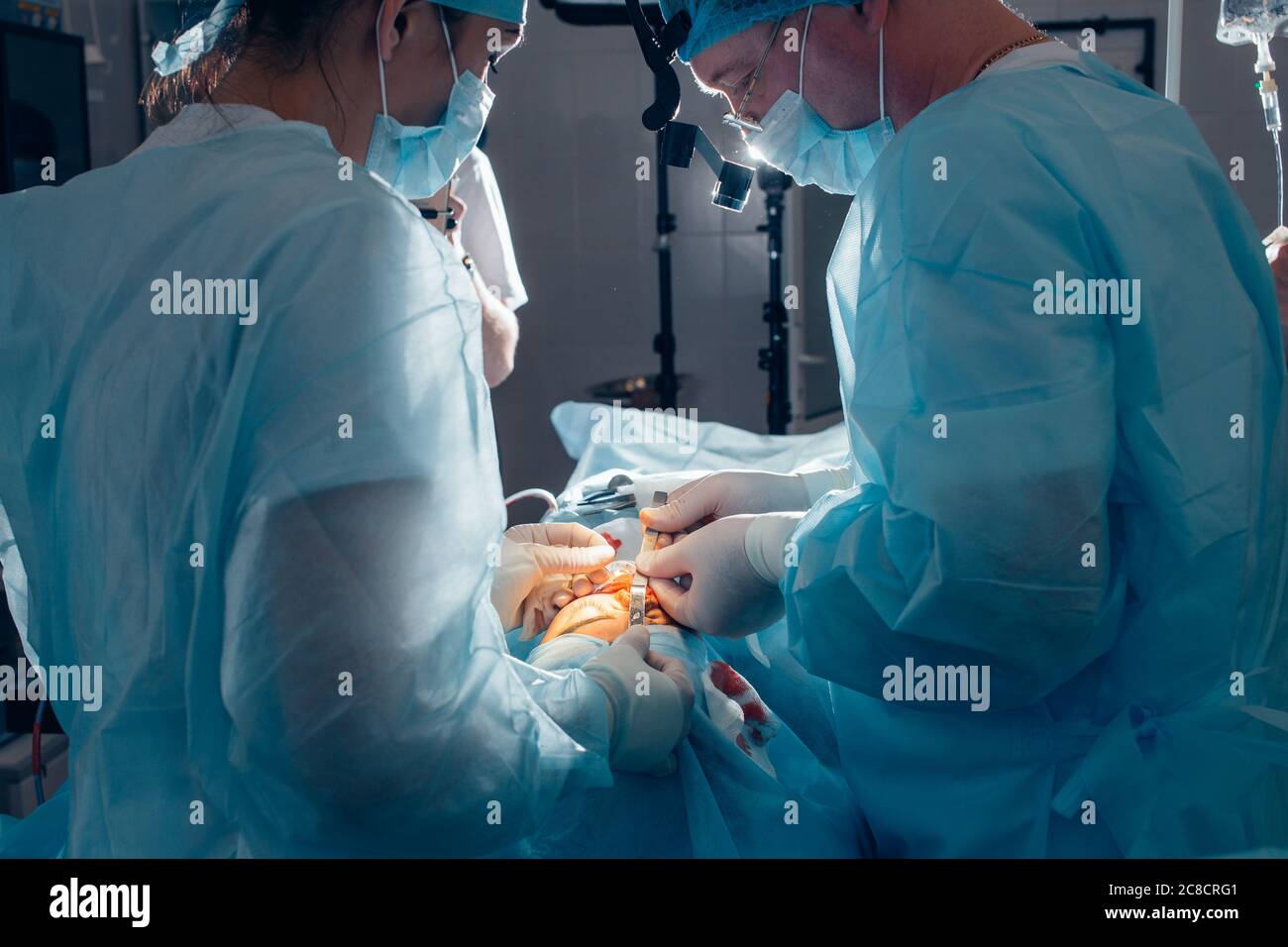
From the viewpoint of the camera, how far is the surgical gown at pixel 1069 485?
0.97 m

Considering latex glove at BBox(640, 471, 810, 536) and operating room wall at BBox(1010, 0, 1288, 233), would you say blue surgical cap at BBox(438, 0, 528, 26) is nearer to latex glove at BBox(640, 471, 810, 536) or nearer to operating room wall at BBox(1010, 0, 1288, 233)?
latex glove at BBox(640, 471, 810, 536)

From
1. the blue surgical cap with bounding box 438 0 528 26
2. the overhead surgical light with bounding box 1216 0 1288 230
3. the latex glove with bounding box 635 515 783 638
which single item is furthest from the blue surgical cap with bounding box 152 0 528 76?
the overhead surgical light with bounding box 1216 0 1288 230

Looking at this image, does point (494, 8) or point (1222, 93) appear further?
Answer: point (1222, 93)

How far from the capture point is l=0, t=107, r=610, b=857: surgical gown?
84 centimetres

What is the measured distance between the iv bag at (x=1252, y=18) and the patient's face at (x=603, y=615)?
165 centimetres

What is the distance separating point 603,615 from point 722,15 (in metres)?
0.92

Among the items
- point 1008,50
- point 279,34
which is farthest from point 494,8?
point 1008,50

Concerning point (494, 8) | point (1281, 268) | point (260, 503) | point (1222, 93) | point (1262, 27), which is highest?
point (1222, 93)

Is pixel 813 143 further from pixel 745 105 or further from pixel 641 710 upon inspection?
pixel 641 710

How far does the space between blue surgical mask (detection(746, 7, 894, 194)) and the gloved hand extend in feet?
2.44

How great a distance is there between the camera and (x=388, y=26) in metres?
1.09
